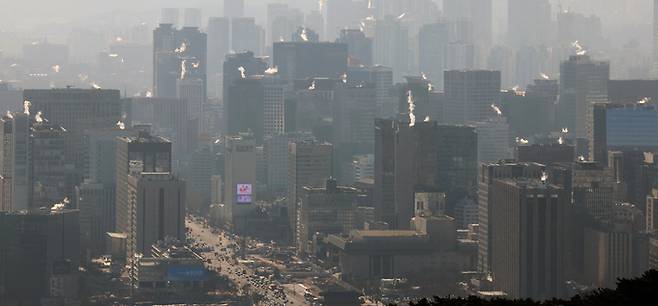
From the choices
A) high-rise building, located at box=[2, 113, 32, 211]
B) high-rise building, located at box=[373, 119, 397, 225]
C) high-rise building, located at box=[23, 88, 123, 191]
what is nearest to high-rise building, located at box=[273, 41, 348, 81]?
high-rise building, located at box=[23, 88, 123, 191]

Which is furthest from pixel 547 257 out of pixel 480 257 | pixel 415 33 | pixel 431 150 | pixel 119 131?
pixel 415 33

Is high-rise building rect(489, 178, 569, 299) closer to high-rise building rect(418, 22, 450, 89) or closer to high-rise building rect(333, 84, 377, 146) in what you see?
high-rise building rect(333, 84, 377, 146)

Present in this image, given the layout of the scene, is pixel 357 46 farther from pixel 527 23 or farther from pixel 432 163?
pixel 432 163

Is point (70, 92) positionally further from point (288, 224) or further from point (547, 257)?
point (547, 257)

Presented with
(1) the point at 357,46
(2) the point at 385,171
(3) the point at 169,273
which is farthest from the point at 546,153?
(1) the point at 357,46

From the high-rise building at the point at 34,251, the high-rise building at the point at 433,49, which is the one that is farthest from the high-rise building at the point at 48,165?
the high-rise building at the point at 433,49
